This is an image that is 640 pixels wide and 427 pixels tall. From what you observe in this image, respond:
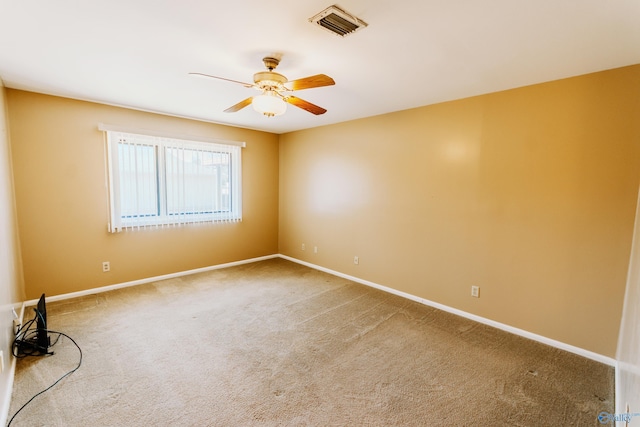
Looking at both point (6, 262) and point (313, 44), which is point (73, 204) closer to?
point (6, 262)

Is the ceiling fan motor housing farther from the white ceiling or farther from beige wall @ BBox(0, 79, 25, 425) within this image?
beige wall @ BBox(0, 79, 25, 425)

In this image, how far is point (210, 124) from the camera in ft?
14.7

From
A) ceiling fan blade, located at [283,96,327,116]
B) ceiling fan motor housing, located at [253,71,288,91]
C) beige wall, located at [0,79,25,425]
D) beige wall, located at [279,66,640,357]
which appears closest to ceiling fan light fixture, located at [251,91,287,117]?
ceiling fan motor housing, located at [253,71,288,91]

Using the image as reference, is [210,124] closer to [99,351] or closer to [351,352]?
[99,351]

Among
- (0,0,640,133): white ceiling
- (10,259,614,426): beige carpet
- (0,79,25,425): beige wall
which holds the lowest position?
(10,259,614,426): beige carpet

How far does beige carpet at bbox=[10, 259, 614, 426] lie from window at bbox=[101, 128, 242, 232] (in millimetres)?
1211

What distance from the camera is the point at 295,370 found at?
7.23 feet

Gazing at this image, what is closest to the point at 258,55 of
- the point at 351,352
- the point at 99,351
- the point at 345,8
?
the point at 345,8

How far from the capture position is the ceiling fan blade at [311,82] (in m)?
1.97

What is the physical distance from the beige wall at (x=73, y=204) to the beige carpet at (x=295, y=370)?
0.46 meters

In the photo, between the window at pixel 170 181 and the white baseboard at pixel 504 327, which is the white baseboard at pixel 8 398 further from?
the white baseboard at pixel 504 327

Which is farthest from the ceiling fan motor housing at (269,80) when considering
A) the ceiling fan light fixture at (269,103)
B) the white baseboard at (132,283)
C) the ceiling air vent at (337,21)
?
the white baseboard at (132,283)

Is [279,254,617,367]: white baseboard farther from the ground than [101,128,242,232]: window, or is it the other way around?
[101,128,242,232]: window

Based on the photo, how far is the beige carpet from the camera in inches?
70.2
